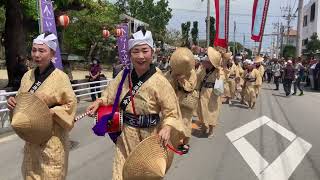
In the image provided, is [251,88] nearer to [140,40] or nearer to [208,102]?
[208,102]

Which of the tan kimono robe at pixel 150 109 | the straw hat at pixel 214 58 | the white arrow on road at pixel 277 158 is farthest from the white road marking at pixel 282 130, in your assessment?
the tan kimono robe at pixel 150 109

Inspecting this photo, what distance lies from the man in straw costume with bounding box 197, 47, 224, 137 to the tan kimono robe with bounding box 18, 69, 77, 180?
5.97 metres

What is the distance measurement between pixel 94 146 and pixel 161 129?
5.12m

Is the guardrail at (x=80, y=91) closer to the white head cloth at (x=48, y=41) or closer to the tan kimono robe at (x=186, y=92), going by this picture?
the tan kimono robe at (x=186, y=92)

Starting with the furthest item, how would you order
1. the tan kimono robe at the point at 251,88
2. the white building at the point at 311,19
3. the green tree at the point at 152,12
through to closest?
the white building at the point at 311,19
the green tree at the point at 152,12
the tan kimono robe at the point at 251,88

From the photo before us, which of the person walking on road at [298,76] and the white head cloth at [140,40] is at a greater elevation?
the white head cloth at [140,40]

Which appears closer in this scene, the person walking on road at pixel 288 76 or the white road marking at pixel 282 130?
→ the white road marking at pixel 282 130

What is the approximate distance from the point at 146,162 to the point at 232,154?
15.9 feet

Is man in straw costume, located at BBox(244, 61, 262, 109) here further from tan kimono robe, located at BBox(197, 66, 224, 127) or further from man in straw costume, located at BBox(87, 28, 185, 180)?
man in straw costume, located at BBox(87, 28, 185, 180)

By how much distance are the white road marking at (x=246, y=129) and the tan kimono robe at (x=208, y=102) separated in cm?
50

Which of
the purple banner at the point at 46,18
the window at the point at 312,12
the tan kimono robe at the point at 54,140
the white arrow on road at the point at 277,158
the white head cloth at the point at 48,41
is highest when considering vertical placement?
the window at the point at 312,12

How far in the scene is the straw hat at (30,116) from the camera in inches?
158

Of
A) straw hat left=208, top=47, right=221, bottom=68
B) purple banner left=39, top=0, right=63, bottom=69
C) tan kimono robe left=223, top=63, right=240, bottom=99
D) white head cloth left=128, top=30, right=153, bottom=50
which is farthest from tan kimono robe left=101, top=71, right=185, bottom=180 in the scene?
tan kimono robe left=223, top=63, right=240, bottom=99

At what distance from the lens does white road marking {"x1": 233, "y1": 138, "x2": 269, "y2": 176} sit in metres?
7.18
